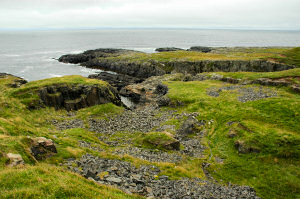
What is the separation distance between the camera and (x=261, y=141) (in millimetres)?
27969

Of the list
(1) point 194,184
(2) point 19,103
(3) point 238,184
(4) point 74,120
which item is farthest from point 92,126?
(3) point 238,184

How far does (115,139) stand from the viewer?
34.4m

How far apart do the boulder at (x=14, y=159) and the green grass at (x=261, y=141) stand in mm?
21100

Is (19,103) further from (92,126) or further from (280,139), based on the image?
(280,139)

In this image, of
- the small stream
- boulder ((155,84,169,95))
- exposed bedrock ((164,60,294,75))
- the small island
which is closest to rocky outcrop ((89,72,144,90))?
the small stream

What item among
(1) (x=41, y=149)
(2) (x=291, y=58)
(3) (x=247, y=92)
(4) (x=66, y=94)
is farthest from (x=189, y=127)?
(2) (x=291, y=58)

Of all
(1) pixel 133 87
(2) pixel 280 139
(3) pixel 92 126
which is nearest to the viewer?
(2) pixel 280 139

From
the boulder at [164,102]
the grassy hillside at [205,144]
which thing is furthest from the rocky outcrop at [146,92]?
the grassy hillside at [205,144]

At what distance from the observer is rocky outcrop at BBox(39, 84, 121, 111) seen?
45750 mm

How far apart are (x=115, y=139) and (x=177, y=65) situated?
69.1 metres

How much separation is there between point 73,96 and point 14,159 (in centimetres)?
3464

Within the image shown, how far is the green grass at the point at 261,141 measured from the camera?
23.0m

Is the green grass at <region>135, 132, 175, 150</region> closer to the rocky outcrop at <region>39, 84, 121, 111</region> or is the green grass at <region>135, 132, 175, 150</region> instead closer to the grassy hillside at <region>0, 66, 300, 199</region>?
the grassy hillside at <region>0, 66, 300, 199</region>

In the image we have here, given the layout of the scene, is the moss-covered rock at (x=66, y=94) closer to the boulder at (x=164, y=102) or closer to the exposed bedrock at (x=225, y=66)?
the boulder at (x=164, y=102)
